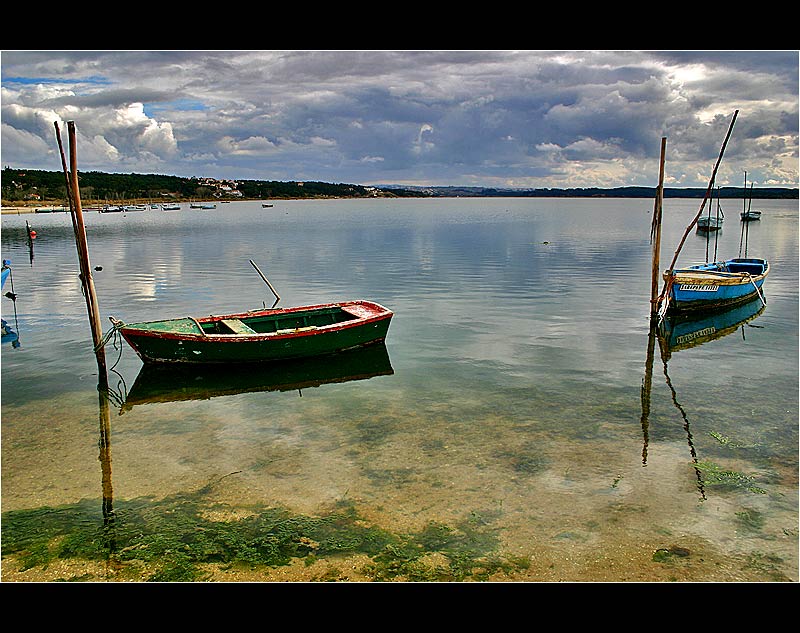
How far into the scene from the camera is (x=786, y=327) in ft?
81.0

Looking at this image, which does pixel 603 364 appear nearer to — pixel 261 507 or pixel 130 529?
pixel 261 507

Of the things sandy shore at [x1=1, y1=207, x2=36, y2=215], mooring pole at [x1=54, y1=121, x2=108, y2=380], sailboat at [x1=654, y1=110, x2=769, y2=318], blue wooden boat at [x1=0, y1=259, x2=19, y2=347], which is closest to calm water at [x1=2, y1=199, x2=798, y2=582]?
blue wooden boat at [x1=0, y1=259, x2=19, y2=347]

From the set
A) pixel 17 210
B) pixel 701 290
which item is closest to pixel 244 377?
pixel 701 290

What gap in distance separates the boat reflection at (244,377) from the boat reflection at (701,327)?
10.2m

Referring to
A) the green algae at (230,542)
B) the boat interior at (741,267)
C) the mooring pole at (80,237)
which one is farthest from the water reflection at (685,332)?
the mooring pole at (80,237)

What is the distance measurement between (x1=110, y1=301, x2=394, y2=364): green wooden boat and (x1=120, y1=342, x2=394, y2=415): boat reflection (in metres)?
0.29

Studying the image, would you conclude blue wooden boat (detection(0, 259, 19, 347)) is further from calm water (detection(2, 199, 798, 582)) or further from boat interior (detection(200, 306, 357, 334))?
boat interior (detection(200, 306, 357, 334))

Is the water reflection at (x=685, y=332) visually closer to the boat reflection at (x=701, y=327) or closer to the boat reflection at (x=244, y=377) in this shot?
the boat reflection at (x=701, y=327)

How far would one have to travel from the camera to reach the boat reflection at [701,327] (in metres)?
22.2

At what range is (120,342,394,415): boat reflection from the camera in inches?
653

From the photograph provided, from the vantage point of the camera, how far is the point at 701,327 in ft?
80.5

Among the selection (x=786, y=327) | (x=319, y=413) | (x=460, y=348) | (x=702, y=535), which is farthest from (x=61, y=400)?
(x=786, y=327)

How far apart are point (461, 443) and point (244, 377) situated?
758 centimetres

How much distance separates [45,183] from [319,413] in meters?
167
